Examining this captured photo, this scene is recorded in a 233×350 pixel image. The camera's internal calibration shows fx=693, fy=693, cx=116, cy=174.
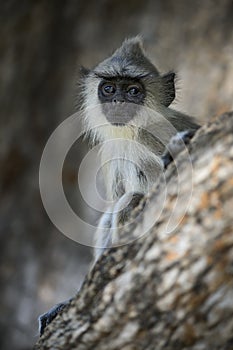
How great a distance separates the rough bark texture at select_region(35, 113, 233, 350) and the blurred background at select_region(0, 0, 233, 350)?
521 centimetres

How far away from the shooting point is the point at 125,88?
472 centimetres

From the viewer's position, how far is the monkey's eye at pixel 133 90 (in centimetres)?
474

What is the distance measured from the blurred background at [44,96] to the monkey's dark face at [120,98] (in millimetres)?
2903

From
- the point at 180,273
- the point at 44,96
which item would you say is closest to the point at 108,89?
the point at 180,273

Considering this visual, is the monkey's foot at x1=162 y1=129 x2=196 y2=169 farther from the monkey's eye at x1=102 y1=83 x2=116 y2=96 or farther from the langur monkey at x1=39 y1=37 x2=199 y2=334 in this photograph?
the monkey's eye at x1=102 y1=83 x2=116 y2=96

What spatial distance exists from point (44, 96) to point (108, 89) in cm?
376

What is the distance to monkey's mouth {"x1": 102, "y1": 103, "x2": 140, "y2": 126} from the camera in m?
4.45

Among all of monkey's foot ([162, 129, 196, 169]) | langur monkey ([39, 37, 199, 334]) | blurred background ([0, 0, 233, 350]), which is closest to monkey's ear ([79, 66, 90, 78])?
langur monkey ([39, 37, 199, 334])

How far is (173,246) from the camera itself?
2408 millimetres

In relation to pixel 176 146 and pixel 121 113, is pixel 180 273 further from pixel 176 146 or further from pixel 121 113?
pixel 121 113

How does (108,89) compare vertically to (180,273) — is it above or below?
above

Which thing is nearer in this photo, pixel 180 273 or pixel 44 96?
pixel 180 273

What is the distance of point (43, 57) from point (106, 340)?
6265mm

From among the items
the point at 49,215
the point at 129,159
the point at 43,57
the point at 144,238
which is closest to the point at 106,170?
the point at 129,159
